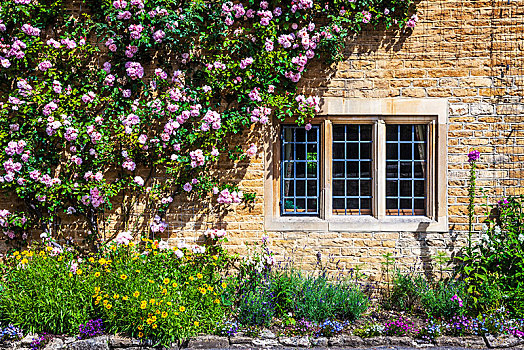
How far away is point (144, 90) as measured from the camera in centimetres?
672

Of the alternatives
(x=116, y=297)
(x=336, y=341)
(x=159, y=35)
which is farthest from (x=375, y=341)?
(x=159, y=35)

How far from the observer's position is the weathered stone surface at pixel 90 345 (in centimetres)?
522

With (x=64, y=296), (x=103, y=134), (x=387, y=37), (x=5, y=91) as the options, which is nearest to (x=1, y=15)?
(x=5, y=91)

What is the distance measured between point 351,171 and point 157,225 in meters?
2.93

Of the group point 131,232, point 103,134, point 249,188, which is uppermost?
point 103,134

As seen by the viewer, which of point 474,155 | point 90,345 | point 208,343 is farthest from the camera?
point 474,155

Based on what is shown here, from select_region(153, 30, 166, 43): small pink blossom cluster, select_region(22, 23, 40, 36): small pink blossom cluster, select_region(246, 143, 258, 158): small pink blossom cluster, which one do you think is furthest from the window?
select_region(22, 23, 40, 36): small pink blossom cluster

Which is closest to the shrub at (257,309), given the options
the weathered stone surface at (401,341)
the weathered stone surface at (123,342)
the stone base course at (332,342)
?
the stone base course at (332,342)

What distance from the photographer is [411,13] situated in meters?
6.68

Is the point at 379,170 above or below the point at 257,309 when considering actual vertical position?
above

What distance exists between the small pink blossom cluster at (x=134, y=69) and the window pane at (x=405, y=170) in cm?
367

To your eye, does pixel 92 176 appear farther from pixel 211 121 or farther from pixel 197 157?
pixel 211 121

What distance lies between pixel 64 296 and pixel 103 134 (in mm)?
2250

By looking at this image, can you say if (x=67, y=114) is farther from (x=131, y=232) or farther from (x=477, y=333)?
(x=477, y=333)
